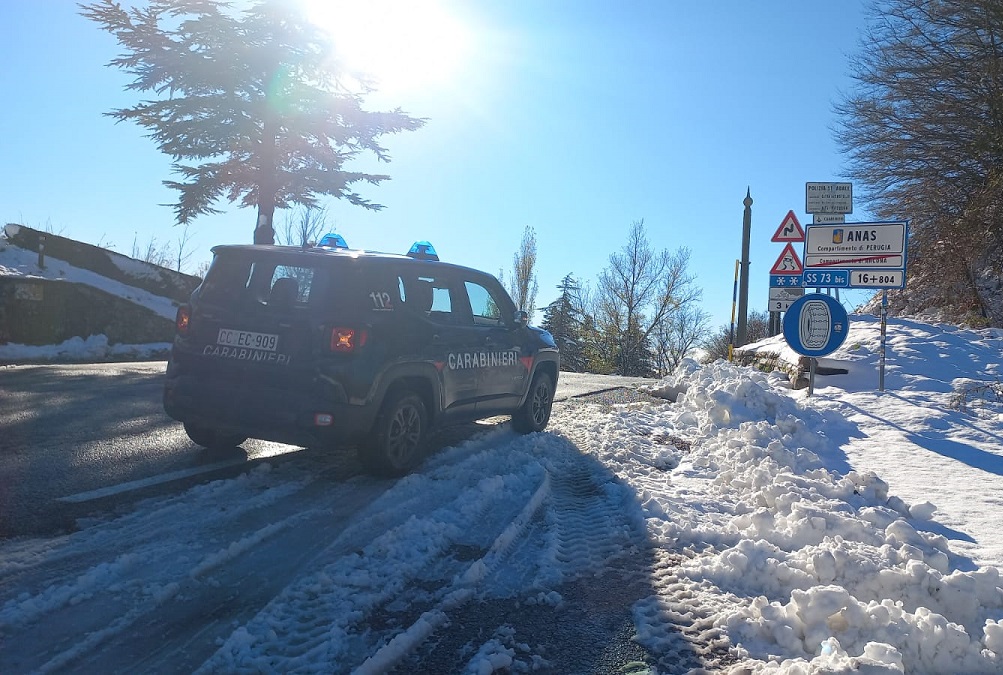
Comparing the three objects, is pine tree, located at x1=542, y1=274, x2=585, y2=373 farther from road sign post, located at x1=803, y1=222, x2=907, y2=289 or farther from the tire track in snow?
the tire track in snow

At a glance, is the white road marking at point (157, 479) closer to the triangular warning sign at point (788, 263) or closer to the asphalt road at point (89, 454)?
the asphalt road at point (89, 454)

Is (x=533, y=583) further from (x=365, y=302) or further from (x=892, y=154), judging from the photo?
(x=892, y=154)

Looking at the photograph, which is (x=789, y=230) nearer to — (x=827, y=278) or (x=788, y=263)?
(x=788, y=263)

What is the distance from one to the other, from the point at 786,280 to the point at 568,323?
32743 mm

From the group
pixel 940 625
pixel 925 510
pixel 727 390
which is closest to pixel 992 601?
pixel 940 625

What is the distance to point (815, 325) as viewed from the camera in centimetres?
770

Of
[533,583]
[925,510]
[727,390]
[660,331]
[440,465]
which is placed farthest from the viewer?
[660,331]

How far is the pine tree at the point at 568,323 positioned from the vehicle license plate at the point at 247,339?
34.9 metres

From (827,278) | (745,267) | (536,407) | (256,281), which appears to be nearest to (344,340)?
(256,281)

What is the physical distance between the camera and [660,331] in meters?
44.7

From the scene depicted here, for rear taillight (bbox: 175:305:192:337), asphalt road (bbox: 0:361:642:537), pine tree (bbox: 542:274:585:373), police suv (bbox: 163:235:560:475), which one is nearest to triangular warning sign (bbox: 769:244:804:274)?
asphalt road (bbox: 0:361:642:537)

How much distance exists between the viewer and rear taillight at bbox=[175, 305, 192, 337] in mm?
5055

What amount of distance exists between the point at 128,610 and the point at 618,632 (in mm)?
2015

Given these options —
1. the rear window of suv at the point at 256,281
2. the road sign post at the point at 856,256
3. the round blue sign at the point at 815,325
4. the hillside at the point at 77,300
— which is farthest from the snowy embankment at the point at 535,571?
the hillside at the point at 77,300
